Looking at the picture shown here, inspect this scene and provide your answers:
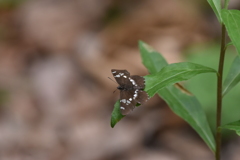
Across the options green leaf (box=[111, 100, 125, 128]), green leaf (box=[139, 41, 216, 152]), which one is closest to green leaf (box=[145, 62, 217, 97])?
green leaf (box=[111, 100, 125, 128])

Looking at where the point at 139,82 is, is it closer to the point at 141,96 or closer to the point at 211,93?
the point at 141,96

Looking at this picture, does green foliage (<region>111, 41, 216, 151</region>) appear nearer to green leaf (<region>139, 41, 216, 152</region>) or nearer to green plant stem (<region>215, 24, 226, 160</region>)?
green leaf (<region>139, 41, 216, 152</region>)

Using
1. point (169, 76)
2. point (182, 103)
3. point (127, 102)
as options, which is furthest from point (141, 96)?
point (182, 103)

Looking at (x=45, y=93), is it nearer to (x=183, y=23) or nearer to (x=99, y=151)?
(x=99, y=151)

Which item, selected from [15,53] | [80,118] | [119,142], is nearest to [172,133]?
[119,142]

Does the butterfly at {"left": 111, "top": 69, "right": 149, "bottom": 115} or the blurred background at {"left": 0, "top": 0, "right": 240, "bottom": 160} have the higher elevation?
the blurred background at {"left": 0, "top": 0, "right": 240, "bottom": 160}
